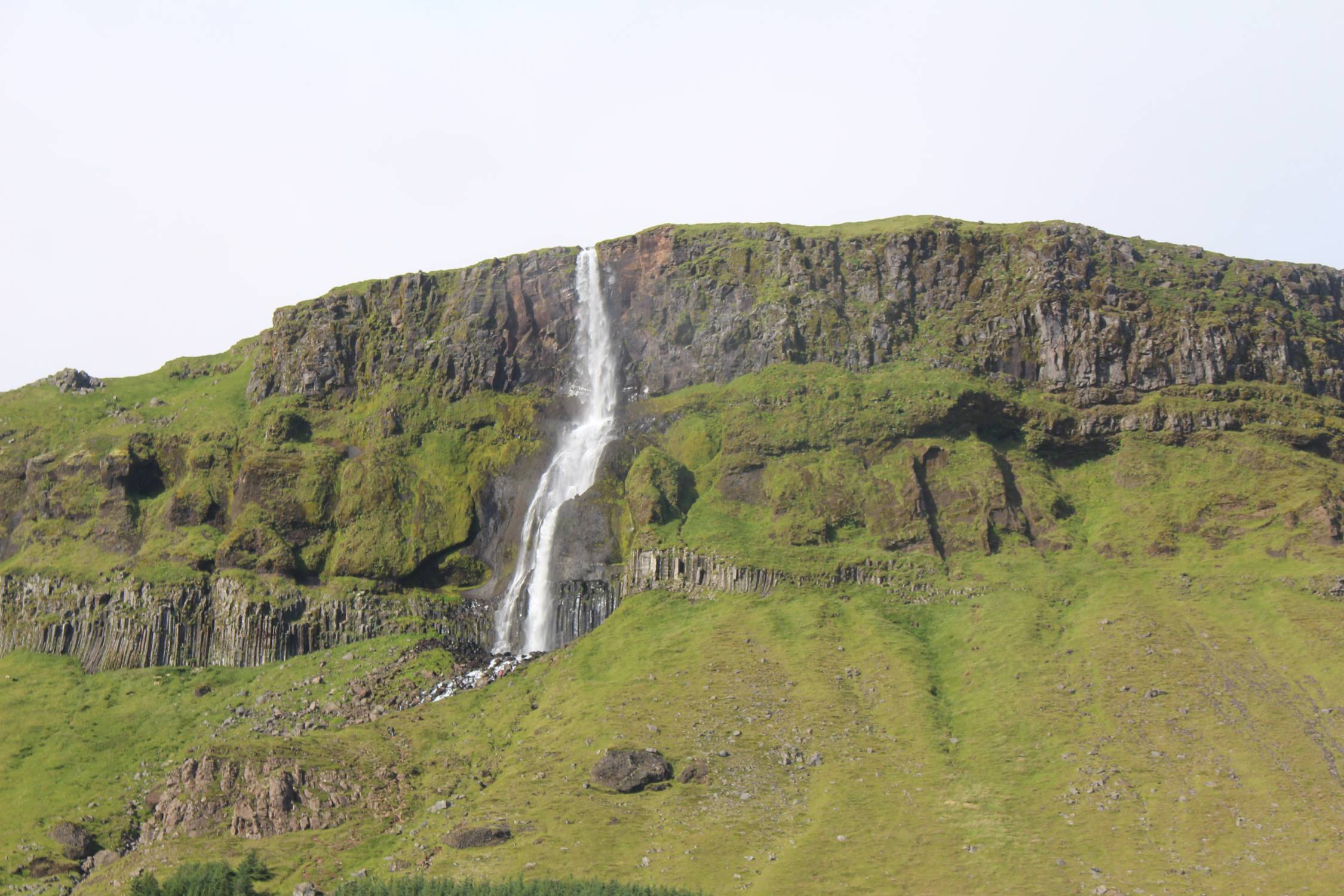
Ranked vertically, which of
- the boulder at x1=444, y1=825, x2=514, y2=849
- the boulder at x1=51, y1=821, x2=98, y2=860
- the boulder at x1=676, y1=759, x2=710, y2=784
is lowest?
the boulder at x1=51, y1=821, x2=98, y2=860

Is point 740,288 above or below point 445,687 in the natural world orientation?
above

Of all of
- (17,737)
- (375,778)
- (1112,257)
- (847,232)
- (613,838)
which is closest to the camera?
(613,838)

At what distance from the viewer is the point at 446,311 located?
5207 inches

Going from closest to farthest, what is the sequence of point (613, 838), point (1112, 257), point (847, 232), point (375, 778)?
point (613, 838) → point (375, 778) → point (1112, 257) → point (847, 232)

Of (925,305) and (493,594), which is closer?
(493,594)

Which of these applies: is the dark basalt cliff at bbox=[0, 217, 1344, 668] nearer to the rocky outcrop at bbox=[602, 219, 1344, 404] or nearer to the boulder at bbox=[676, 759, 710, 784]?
the rocky outcrop at bbox=[602, 219, 1344, 404]

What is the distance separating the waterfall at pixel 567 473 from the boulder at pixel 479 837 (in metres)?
33.7

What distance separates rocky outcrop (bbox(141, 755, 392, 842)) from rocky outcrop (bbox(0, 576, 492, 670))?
27.1 meters

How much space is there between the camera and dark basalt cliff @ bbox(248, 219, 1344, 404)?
111562mm

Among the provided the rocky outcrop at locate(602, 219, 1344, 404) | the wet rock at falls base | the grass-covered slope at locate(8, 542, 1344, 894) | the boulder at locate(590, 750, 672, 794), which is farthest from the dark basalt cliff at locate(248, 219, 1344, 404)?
the boulder at locate(590, 750, 672, 794)

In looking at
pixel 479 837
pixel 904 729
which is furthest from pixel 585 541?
pixel 479 837

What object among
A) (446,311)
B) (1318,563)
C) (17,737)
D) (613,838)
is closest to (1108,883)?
(613,838)

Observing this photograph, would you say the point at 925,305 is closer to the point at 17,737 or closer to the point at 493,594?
the point at 493,594

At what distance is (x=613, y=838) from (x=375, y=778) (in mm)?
21697
